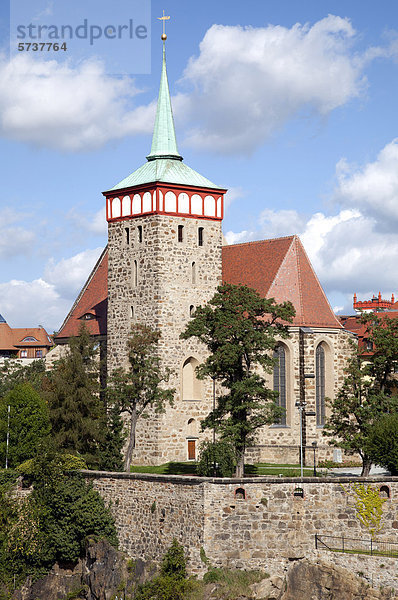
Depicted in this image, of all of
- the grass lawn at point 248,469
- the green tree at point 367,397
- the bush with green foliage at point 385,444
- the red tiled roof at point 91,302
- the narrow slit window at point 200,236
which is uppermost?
the narrow slit window at point 200,236

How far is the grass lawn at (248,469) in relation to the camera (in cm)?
5119

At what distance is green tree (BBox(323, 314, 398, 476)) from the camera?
4803 cm

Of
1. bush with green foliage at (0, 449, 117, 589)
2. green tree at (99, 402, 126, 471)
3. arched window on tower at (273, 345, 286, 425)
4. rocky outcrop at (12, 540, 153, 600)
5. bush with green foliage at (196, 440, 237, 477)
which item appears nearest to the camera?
rocky outcrop at (12, 540, 153, 600)

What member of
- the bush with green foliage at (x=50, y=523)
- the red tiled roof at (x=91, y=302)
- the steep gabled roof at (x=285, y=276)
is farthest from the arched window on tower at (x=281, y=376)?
the bush with green foliage at (x=50, y=523)

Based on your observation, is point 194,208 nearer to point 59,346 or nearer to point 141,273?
point 141,273

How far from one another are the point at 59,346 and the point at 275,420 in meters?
24.7

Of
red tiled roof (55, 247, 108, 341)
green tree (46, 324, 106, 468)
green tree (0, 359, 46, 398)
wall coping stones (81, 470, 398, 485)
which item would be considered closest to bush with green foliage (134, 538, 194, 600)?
wall coping stones (81, 470, 398, 485)

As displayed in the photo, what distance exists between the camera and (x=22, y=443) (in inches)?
2112

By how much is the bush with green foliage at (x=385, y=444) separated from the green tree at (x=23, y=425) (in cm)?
1745

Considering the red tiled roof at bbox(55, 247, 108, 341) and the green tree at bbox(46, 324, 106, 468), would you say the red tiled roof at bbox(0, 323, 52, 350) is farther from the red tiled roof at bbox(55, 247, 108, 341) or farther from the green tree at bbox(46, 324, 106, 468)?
the green tree at bbox(46, 324, 106, 468)

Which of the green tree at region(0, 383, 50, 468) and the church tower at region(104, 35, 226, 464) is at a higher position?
the church tower at region(104, 35, 226, 464)

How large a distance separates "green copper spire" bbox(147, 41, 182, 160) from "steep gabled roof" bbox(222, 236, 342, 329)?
7.49 metres

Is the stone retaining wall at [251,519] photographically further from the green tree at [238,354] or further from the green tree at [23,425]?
the green tree at [23,425]

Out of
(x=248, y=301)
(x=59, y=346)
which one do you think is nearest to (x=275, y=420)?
(x=248, y=301)
